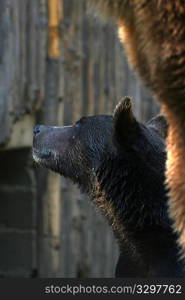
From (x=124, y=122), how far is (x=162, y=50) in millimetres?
2700

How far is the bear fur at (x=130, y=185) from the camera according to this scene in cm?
453

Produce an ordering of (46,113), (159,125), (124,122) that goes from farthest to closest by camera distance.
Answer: (46,113) < (159,125) < (124,122)

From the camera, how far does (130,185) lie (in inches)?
183

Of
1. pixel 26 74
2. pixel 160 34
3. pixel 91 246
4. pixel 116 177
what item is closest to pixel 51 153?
pixel 116 177

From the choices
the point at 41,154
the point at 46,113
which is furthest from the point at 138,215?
the point at 46,113

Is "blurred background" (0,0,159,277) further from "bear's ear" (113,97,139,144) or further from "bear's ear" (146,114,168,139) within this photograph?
"bear's ear" (113,97,139,144)

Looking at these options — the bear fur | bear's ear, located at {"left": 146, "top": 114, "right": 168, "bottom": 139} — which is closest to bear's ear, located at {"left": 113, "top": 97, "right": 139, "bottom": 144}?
the bear fur

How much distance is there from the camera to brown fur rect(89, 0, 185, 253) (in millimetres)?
1777

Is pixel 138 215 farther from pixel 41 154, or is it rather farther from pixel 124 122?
pixel 41 154

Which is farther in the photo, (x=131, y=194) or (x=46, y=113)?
(x=46, y=113)

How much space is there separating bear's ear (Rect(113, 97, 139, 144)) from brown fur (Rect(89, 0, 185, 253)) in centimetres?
215

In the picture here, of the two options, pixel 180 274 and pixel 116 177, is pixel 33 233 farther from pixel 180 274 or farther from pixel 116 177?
pixel 180 274

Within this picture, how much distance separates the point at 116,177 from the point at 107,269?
352cm

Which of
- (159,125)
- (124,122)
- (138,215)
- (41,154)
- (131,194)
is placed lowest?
(138,215)
